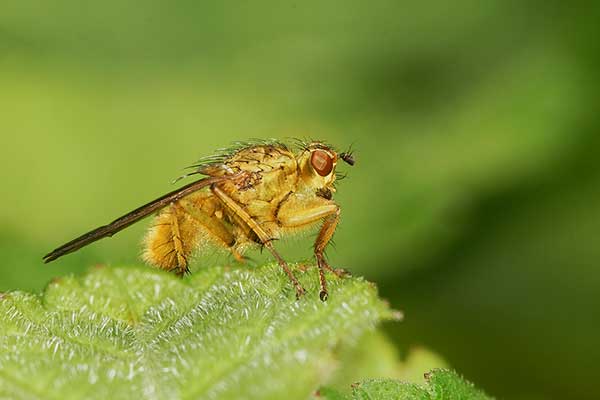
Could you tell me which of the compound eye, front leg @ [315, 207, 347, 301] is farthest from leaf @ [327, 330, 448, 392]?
the compound eye

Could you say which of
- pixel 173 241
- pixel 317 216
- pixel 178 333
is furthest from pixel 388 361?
pixel 178 333

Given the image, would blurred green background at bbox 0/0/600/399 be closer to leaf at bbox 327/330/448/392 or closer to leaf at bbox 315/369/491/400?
leaf at bbox 327/330/448/392

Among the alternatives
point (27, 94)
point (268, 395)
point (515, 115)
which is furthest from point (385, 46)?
point (268, 395)

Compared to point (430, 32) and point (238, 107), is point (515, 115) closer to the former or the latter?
point (430, 32)

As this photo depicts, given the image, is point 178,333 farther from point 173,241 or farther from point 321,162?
point 321,162

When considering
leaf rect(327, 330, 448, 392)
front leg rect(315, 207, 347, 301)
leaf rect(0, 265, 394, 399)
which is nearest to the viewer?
leaf rect(0, 265, 394, 399)

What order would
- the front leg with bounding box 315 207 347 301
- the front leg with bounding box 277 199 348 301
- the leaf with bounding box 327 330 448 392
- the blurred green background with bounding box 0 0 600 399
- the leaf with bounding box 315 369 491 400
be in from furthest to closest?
the blurred green background with bounding box 0 0 600 399, the front leg with bounding box 277 199 348 301, the leaf with bounding box 327 330 448 392, the front leg with bounding box 315 207 347 301, the leaf with bounding box 315 369 491 400
